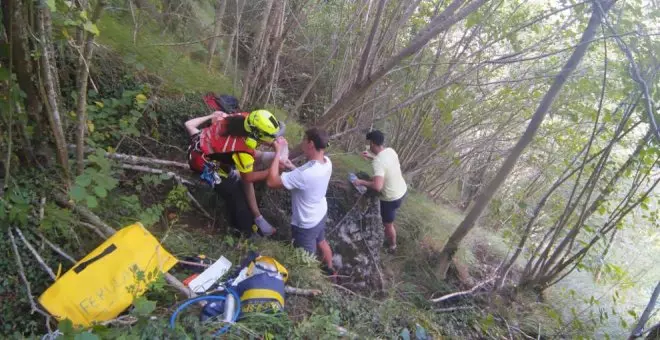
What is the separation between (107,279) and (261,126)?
165cm

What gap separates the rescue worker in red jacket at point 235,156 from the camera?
3482 millimetres

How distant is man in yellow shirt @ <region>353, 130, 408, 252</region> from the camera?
4.68 m

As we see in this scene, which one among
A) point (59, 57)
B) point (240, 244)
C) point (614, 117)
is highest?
point (614, 117)

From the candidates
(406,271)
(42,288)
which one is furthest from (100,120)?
(406,271)

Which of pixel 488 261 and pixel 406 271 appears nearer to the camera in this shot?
pixel 406 271

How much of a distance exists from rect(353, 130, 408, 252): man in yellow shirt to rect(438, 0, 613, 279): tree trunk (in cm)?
93

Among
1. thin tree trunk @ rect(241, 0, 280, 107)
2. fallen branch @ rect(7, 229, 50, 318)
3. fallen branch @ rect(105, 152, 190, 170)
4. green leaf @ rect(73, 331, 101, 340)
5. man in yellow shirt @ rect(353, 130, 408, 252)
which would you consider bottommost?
fallen branch @ rect(7, 229, 50, 318)

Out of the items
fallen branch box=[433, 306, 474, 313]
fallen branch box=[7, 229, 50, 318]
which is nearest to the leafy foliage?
fallen branch box=[7, 229, 50, 318]

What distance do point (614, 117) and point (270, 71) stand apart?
401 cm

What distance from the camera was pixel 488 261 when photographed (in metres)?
7.20

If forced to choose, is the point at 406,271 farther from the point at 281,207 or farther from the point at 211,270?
the point at 211,270

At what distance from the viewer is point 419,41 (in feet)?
9.69

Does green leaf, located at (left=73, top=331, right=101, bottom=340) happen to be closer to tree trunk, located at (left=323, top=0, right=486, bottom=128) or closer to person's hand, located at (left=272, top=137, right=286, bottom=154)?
person's hand, located at (left=272, top=137, right=286, bottom=154)

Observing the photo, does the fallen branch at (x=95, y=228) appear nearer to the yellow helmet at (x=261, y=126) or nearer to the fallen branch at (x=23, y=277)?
the fallen branch at (x=23, y=277)
